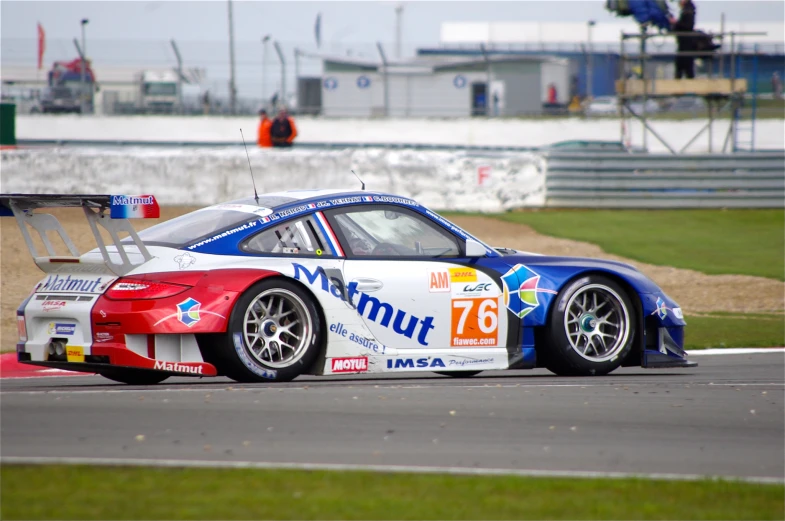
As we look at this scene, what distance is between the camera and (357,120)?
3359 cm

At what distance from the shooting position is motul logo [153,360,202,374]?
21.4 feet

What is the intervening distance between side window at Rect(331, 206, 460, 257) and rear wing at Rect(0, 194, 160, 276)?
1323 mm

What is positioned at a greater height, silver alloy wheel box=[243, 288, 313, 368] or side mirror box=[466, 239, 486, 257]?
side mirror box=[466, 239, 486, 257]

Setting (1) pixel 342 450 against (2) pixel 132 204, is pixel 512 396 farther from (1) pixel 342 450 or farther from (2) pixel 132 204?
(2) pixel 132 204

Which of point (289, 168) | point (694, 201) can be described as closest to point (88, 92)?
point (289, 168)

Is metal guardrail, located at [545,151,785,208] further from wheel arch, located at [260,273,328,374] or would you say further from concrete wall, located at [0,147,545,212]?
wheel arch, located at [260,273,328,374]

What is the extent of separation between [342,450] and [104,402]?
1723 mm

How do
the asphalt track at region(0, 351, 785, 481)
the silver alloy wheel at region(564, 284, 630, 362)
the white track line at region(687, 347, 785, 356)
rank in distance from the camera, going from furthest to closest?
the white track line at region(687, 347, 785, 356)
the silver alloy wheel at region(564, 284, 630, 362)
the asphalt track at region(0, 351, 785, 481)

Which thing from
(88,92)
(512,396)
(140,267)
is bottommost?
(512,396)

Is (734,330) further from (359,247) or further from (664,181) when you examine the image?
(664,181)

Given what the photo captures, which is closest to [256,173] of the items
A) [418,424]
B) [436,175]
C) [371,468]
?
[436,175]

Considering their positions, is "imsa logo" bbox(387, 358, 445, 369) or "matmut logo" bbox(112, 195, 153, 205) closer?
"matmut logo" bbox(112, 195, 153, 205)

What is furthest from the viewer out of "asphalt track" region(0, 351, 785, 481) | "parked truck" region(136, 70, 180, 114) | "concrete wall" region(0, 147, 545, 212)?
"parked truck" region(136, 70, 180, 114)

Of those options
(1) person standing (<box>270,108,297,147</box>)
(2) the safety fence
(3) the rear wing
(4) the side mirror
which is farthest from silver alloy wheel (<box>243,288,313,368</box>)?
(1) person standing (<box>270,108,297,147</box>)
